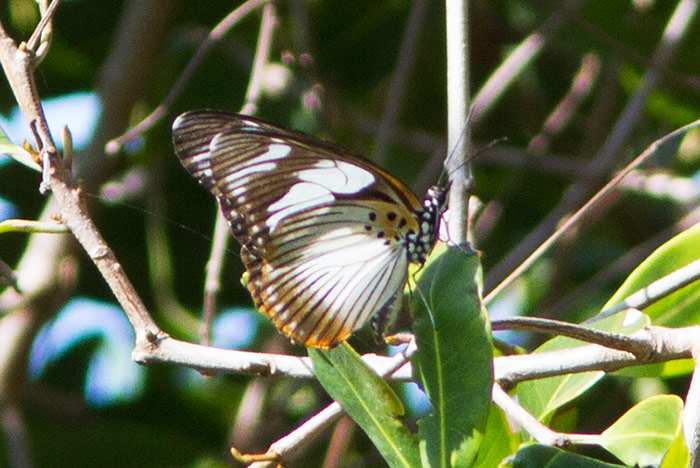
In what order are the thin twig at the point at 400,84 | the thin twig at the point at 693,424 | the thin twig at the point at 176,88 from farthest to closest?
the thin twig at the point at 400,84 → the thin twig at the point at 176,88 → the thin twig at the point at 693,424

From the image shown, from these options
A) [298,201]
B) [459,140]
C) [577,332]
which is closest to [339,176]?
[298,201]

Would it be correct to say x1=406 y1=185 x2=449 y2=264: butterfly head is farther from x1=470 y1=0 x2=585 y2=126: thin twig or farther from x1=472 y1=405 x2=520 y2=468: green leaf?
x1=470 y1=0 x2=585 y2=126: thin twig

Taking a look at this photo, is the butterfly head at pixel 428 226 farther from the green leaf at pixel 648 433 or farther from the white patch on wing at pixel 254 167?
the green leaf at pixel 648 433

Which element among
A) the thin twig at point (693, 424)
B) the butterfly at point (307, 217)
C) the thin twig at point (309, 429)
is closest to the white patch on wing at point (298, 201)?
the butterfly at point (307, 217)

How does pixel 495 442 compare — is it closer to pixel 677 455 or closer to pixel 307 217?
pixel 677 455

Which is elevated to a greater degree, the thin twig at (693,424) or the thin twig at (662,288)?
the thin twig at (662,288)

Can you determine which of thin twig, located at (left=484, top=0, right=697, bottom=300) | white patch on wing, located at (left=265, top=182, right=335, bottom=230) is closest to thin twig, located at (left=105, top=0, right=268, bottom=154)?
white patch on wing, located at (left=265, top=182, right=335, bottom=230)
